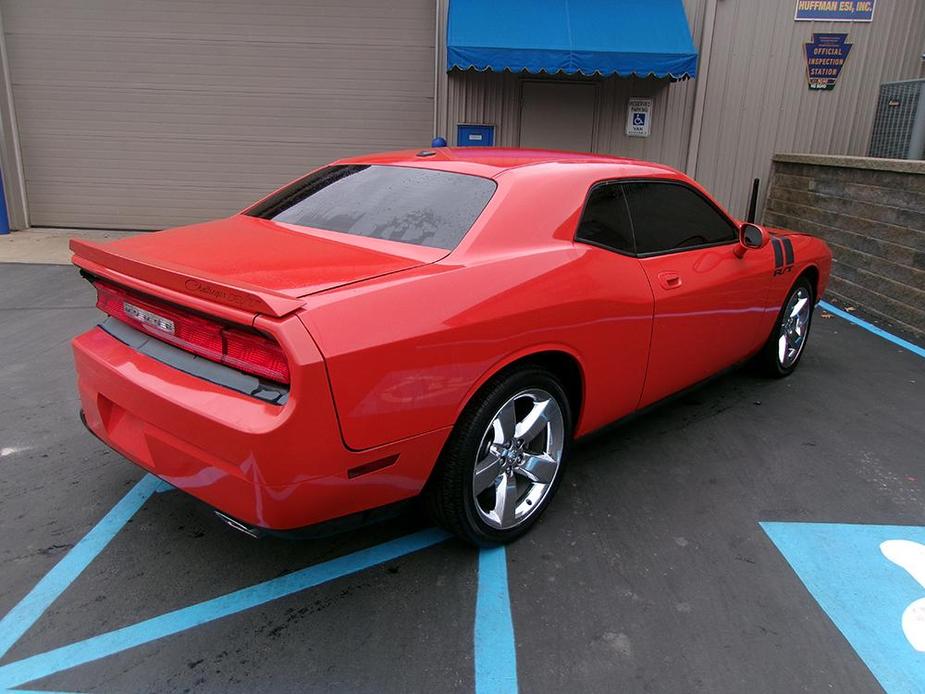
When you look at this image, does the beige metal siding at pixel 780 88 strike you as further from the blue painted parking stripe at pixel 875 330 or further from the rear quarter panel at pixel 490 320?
the rear quarter panel at pixel 490 320

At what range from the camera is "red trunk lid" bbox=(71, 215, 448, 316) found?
221cm

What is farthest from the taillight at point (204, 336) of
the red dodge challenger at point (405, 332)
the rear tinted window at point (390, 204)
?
the rear tinted window at point (390, 204)

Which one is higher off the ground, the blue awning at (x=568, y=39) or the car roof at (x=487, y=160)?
the blue awning at (x=568, y=39)

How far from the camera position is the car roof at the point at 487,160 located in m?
3.18

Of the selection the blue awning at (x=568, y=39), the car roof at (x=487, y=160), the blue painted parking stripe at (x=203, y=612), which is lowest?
the blue painted parking stripe at (x=203, y=612)

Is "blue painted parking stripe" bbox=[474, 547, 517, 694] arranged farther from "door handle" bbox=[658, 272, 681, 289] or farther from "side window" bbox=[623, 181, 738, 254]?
"side window" bbox=[623, 181, 738, 254]

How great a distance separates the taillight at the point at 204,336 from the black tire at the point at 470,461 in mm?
744

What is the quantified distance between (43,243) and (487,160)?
8637 millimetres

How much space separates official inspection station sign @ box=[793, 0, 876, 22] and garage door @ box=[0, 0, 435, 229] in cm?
541

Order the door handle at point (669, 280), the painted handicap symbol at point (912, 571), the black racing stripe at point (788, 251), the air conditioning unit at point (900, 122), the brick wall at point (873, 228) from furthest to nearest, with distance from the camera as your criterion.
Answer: the air conditioning unit at point (900, 122) < the brick wall at point (873, 228) < the black racing stripe at point (788, 251) < the door handle at point (669, 280) < the painted handicap symbol at point (912, 571)

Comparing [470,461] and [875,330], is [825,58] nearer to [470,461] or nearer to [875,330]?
[875,330]

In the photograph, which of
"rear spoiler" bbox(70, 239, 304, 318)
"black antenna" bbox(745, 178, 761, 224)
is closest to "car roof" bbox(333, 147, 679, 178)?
"rear spoiler" bbox(70, 239, 304, 318)

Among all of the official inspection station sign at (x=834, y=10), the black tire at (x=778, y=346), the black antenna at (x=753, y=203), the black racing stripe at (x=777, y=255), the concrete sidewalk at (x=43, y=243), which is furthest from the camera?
the black antenna at (x=753, y=203)

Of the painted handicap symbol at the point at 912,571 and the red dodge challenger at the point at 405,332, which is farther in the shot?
the painted handicap symbol at the point at 912,571
